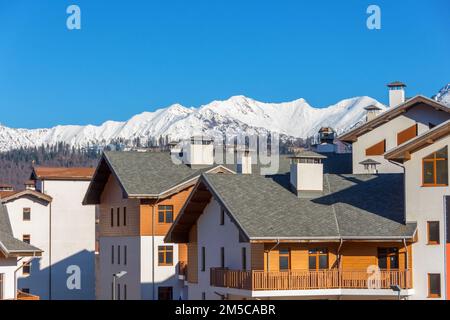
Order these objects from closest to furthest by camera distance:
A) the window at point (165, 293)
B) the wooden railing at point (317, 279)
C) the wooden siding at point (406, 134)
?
1. the wooden railing at point (317, 279)
2. the window at point (165, 293)
3. the wooden siding at point (406, 134)

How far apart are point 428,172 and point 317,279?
629cm

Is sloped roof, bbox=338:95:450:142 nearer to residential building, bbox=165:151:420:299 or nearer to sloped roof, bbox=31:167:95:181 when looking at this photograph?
residential building, bbox=165:151:420:299

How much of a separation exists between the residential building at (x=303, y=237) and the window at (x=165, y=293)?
1140 cm

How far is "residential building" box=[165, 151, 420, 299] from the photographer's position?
38.9 meters

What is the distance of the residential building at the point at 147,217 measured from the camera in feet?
184

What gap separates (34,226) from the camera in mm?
86000

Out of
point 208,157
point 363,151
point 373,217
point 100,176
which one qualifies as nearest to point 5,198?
point 100,176

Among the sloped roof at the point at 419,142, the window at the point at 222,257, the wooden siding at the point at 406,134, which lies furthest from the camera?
the wooden siding at the point at 406,134

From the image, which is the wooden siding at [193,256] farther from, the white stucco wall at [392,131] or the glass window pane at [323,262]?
the white stucco wall at [392,131]

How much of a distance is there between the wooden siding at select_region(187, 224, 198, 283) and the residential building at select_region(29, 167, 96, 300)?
39.2m

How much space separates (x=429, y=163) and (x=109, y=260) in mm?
28154

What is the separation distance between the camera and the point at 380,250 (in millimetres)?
40500

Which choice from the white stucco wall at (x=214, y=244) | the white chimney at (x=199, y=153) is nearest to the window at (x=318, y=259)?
the white stucco wall at (x=214, y=244)

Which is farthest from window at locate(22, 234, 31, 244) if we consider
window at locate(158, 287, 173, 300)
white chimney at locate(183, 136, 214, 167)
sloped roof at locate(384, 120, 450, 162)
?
sloped roof at locate(384, 120, 450, 162)
